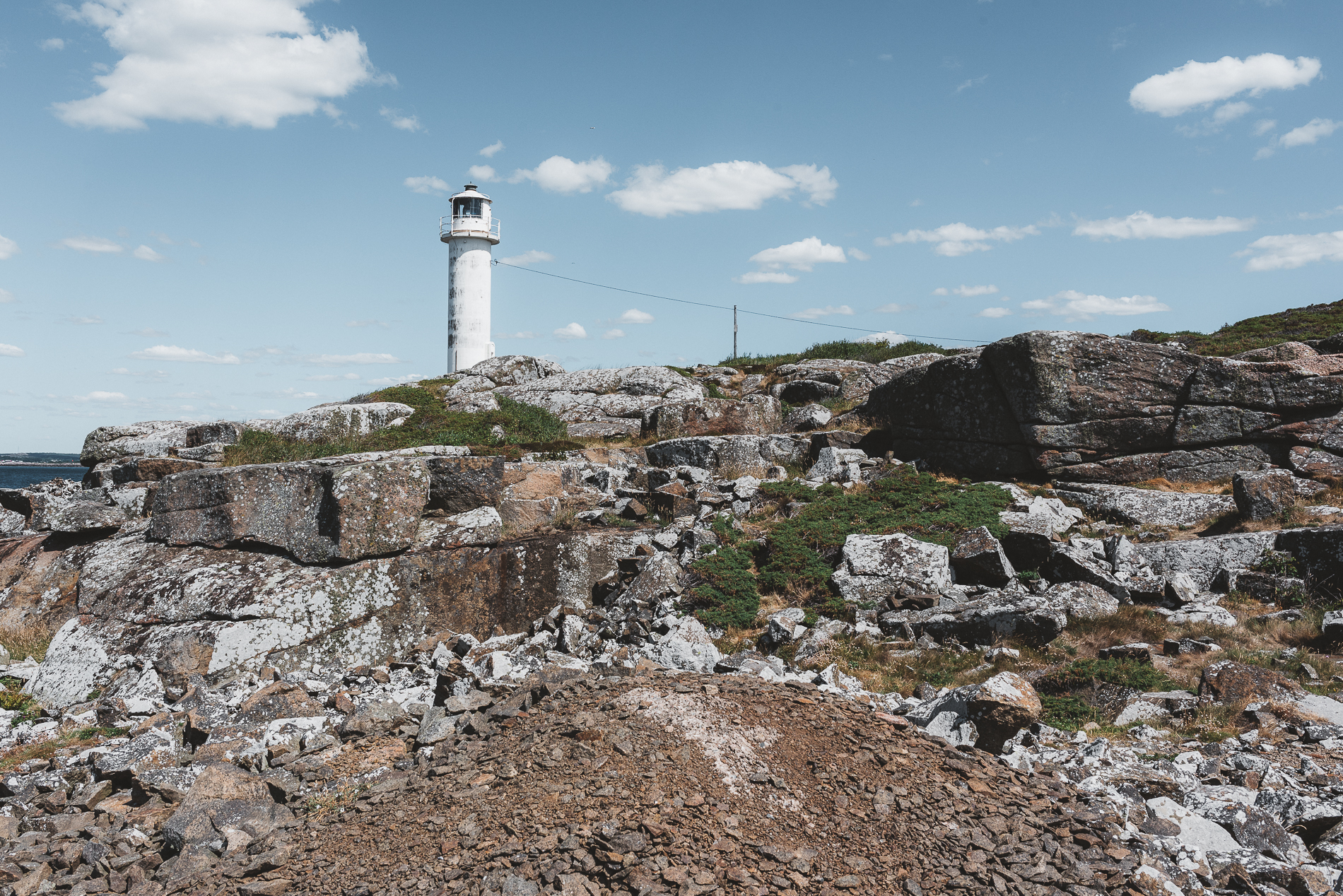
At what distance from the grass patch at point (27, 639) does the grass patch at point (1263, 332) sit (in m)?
25.4

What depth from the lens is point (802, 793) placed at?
4387mm

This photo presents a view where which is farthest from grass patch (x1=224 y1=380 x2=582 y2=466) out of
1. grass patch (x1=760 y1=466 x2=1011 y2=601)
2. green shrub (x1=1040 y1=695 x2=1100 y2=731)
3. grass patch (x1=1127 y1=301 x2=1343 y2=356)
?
grass patch (x1=1127 y1=301 x2=1343 y2=356)

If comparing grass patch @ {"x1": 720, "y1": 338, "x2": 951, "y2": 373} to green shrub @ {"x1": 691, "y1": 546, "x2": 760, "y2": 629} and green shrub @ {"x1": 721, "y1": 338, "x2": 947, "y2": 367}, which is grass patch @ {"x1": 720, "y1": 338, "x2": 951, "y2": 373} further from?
green shrub @ {"x1": 691, "y1": 546, "x2": 760, "y2": 629}

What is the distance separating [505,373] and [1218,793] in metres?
22.0

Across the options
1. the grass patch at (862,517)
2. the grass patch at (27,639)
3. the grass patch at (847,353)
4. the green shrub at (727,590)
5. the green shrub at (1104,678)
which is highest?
the grass patch at (847,353)

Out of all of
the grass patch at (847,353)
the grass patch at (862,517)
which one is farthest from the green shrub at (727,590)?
the grass patch at (847,353)

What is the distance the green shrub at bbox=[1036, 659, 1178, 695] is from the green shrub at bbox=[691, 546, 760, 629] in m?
2.94

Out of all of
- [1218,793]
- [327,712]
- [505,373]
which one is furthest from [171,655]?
[505,373]

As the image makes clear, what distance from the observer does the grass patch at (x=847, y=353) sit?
85.3 feet

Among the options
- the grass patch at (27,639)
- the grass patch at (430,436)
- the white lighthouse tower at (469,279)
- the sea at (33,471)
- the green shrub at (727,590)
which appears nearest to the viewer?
the grass patch at (27,639)

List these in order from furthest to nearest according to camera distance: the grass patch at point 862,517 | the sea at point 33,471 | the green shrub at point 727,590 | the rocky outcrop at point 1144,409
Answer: the sea at point 33,471 → the rocky outcrop at point 1144,409 → the grass patch at point 862,517 → the green shrub at point 727,590

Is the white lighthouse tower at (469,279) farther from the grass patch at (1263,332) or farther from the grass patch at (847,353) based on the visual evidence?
the grass patch at (1263,332)

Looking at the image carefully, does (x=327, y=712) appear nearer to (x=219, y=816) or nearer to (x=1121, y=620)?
(x=219, y=816)

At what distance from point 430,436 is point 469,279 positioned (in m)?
18.9
